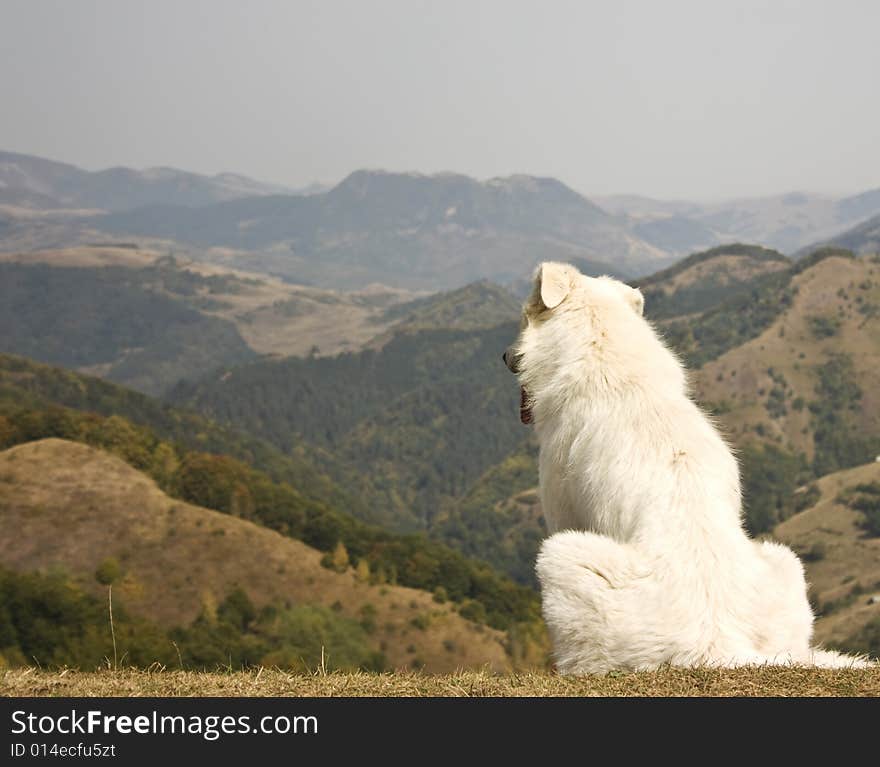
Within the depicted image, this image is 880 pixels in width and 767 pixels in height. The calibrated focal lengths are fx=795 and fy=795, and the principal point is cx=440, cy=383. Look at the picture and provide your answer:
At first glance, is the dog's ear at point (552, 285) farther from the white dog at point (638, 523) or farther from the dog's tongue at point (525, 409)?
the dog's tongue at point (525, 409)

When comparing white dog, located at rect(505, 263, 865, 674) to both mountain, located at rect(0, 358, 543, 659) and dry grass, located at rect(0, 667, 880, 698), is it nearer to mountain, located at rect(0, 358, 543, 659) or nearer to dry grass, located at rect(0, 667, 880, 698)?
dry grass, located at rect(0, 667, 880, 698)

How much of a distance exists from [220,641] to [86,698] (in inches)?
3422

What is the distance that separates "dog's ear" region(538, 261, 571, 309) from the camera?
33.1ft

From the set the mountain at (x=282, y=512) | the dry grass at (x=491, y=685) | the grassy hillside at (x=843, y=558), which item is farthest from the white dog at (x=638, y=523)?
the grassy hillside at (x=843, y=558)

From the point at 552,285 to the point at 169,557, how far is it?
10617cm

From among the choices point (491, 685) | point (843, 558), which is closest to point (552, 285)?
point (491, 685)

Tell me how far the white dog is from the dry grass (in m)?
0.34

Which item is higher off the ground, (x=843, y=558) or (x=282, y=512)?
(x=282, y=512)

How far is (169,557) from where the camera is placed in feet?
349

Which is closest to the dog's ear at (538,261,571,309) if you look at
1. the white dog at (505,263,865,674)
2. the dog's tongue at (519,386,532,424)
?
the white dog at (505,263,865,674)

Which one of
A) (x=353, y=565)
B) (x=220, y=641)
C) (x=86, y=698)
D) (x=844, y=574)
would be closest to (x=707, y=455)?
(x=86, y=698)

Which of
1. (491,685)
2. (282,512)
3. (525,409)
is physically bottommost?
(282,512)

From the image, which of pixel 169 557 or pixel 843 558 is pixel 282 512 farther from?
pixel 843 558

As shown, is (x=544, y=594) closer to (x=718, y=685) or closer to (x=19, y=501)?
(x=718, y=685)
